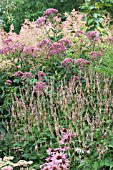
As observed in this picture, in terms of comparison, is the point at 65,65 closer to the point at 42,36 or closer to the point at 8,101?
the point at 8,101

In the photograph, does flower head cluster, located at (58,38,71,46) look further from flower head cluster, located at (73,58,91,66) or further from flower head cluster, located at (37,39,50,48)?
flower head cluster, located at (73,58,91,66)

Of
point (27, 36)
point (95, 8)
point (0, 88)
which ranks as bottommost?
point (0, 88)

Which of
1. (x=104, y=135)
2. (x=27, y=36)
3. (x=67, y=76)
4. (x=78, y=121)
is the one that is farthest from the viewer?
(x=27, y=36)

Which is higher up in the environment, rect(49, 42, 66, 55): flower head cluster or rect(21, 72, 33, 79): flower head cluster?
rect(49, 42, 66, 55): flower head cluster

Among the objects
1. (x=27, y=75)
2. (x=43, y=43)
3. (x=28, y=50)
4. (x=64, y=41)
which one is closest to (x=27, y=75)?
(x=27, y=75)

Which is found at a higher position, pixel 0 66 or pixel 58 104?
pixel 0 66

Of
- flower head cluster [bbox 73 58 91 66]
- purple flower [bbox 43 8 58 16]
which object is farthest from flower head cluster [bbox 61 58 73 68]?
purple flower [bbox 43 8 58 16]

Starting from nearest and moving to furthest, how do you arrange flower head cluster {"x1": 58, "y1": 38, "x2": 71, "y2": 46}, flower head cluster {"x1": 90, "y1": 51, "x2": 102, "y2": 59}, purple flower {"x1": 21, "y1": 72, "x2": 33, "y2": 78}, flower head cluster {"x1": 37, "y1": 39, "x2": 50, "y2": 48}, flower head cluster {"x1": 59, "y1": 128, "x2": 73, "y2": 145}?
flower head cluster {"x1": 59, "y1": 128, "x2": 73, "y2": 145} < purple flower {"x1": 21, "y1": 72, "x2": 33, "y2": 78} < flower head cluster {"x1": 90, "y1": 51, "x2": 102, "y2": 59} < flower head cluster {"x1": 37, "y1": 39, "x2": 50, "y2": 48} < flower head cluster {"x1": 58, "y1": 38, "x2": 71, "y2": 46}

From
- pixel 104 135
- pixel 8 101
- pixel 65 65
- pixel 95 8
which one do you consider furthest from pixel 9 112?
pixel 95 8

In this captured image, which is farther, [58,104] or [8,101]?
[8,101]

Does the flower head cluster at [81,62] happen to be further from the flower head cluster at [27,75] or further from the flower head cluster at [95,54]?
the flower head cluster at [27,75]

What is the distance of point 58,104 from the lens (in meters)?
4.75

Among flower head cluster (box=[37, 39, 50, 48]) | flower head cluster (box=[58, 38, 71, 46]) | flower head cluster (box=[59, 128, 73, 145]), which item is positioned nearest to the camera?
flower head cluster (box=[59, 128, 73, 145])

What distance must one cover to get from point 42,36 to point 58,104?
2162 mm
